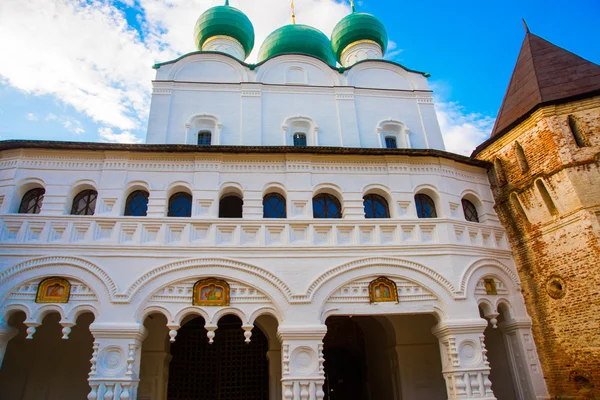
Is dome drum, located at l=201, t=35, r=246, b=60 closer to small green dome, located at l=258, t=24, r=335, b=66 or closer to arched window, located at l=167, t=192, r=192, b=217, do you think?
small green dome, located at l=258, t=24, r=335, b=66

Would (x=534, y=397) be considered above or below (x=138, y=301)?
below

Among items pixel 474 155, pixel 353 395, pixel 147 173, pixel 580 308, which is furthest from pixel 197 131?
pixel 580 308

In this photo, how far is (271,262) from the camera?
7.84 m

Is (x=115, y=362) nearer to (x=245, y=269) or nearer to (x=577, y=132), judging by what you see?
(x=245, y=269)

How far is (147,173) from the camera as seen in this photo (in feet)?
27.9

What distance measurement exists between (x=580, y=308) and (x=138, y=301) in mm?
7577

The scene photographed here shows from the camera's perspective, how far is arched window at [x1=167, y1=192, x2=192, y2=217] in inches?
335

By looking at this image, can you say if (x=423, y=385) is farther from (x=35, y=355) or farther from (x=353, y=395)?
(x=35, y=355)

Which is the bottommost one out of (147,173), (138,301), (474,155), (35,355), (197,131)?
(35,355)

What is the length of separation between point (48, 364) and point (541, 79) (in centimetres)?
1141

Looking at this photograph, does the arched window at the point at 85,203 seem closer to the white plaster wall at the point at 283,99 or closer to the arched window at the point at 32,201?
the arched window at the point at 32,201

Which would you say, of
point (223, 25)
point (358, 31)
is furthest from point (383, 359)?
point (223, 25)

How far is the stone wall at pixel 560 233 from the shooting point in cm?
740

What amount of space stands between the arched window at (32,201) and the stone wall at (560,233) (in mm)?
9349
